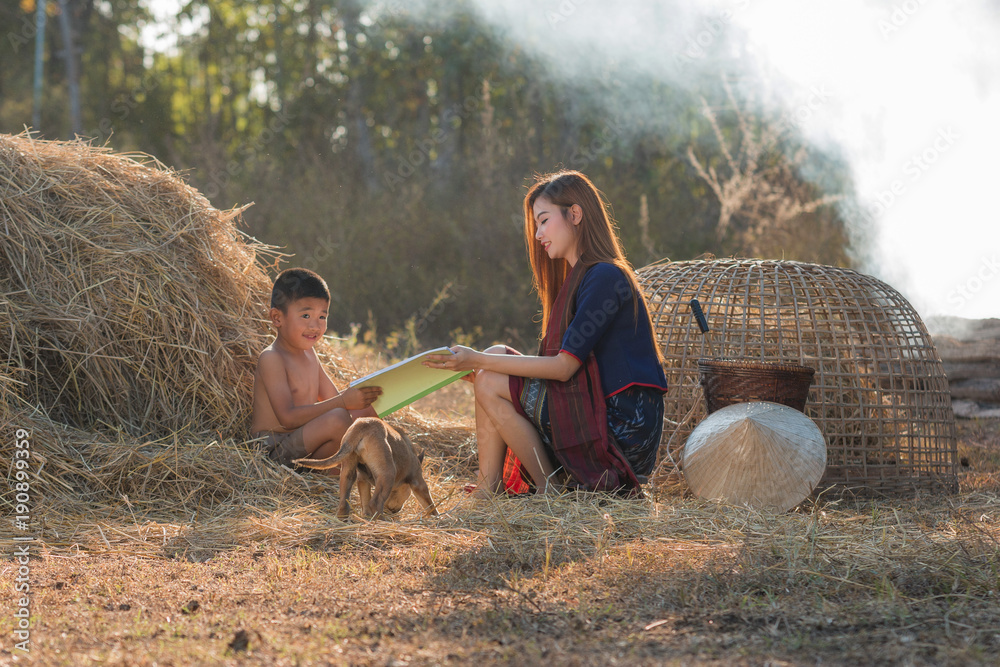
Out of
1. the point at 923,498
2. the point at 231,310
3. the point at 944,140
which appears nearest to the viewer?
the point at 923,498

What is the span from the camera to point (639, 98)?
10273 mm

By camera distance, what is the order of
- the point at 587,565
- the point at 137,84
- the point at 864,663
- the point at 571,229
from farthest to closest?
the point at 137,84 < the point at 571,229 < the point at 587,565 < the point at 864,663

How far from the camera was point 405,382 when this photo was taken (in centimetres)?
355

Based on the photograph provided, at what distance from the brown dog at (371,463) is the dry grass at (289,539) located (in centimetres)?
12

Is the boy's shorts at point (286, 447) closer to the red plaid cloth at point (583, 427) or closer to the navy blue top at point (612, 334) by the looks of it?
the red plaid cloth at point (583, 427)

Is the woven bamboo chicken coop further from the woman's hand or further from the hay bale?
the hay bale

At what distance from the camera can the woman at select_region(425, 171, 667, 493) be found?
134 inches

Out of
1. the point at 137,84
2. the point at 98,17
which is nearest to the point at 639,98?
the point at 137,84

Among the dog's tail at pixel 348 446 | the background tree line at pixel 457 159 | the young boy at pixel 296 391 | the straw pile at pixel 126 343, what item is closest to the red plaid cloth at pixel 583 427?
the dog's tail at pixel 348 446

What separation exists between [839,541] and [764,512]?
0.44 metres

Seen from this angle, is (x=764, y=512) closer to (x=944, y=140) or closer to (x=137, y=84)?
(x=944, y=140)

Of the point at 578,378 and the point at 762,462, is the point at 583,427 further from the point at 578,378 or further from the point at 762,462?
the point at 762,462

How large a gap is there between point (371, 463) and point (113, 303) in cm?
161

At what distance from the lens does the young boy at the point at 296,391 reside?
3.69 meters
